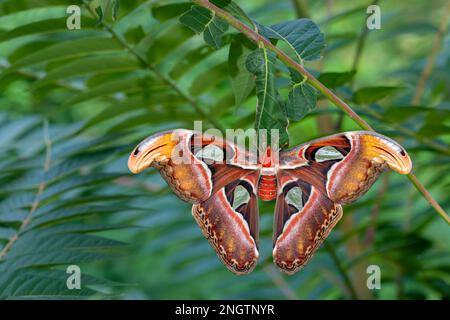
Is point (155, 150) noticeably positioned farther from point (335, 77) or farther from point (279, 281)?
point (279, 281)

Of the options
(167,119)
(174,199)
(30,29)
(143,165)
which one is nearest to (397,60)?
(174,199)

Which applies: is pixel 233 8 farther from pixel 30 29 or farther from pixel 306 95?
pixel 30 29

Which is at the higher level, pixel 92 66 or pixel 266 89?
pixel 92 66

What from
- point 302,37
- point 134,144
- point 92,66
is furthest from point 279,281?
point 302,37

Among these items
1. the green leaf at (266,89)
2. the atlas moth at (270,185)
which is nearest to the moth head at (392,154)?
the atlas moth at (270,185)

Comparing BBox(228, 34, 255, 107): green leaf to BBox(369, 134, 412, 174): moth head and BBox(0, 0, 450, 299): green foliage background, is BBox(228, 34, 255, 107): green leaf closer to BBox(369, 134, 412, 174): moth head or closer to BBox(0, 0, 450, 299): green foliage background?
BBox(0, 0, 450, 299): green foliage background

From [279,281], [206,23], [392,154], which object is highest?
[279,281]
